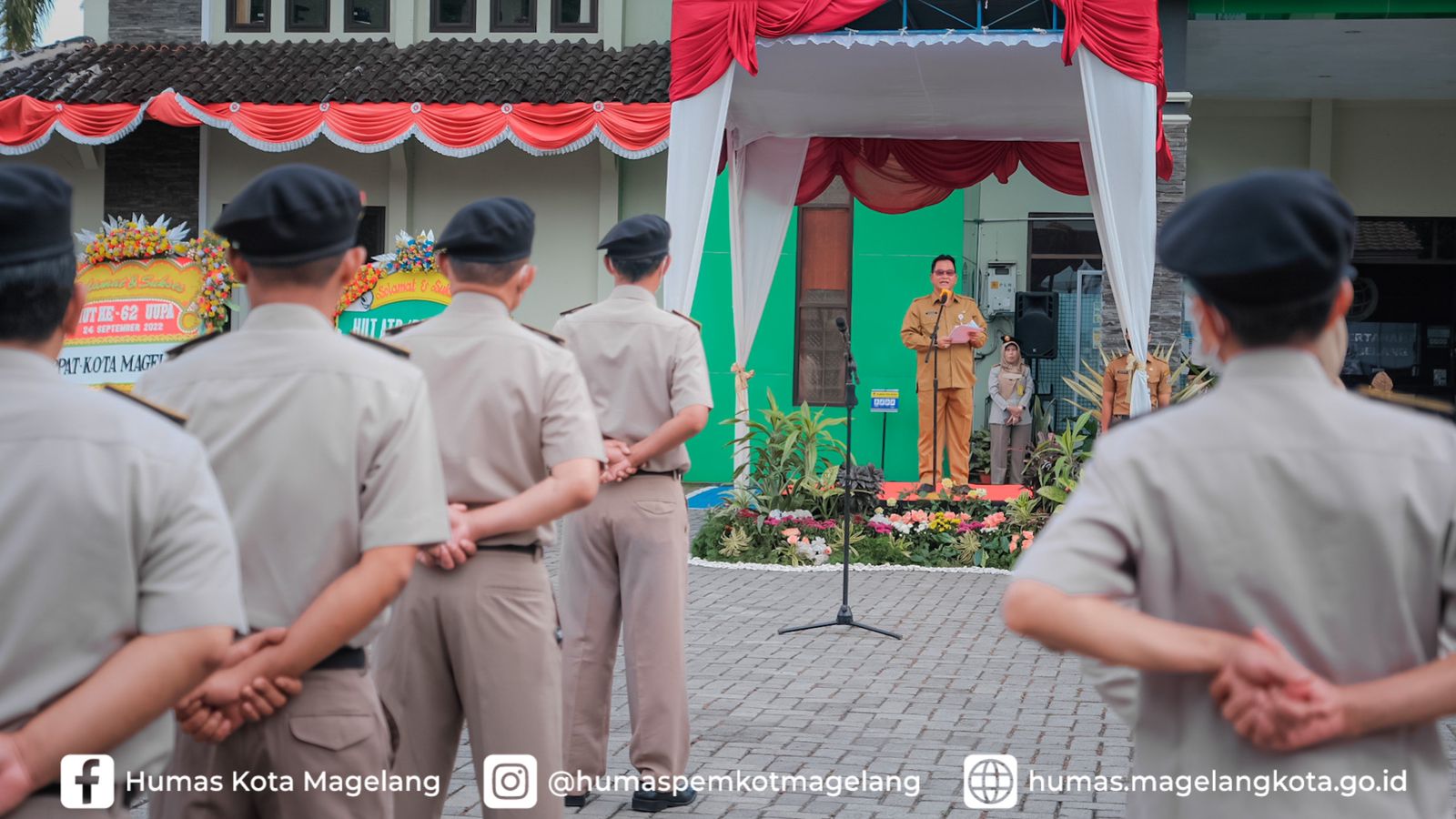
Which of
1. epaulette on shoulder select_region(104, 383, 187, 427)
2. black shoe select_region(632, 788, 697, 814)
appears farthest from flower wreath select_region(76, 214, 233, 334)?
epaulette on shoulder select_region(104, 383, 187, 427)

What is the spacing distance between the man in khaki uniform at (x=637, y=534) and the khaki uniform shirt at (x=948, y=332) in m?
9.25

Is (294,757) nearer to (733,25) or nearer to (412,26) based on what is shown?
(733,25)

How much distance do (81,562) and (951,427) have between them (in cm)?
1278

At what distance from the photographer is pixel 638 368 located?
508cm

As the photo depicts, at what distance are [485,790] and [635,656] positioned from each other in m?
1.57

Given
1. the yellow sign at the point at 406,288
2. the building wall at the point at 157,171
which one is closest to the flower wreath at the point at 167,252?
Result: the yellow sign at the point at 406,288

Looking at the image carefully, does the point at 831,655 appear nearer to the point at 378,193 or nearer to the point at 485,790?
the point at 485,790

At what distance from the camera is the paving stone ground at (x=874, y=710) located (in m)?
5.07

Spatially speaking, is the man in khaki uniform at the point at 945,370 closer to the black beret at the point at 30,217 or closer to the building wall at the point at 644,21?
the building wall at the point at 644,21

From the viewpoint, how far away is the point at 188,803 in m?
2.59

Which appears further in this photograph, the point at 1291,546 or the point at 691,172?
the point at 691,172

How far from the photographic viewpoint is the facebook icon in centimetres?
203

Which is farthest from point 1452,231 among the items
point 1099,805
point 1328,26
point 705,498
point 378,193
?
point 1099,805

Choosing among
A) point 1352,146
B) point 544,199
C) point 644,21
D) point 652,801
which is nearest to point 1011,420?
point 1352,146
